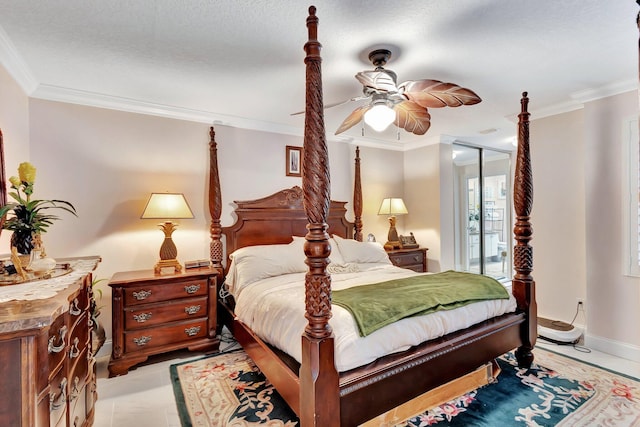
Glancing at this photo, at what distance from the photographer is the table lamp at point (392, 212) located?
437cm

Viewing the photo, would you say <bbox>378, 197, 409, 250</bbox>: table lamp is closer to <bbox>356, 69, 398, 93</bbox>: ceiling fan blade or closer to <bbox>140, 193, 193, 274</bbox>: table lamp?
<bbox>356, 69, 398, 93</bbox>: ceiling fan blade

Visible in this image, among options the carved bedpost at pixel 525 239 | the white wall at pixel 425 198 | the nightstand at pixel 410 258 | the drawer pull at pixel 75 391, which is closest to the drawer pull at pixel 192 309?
the drawer pull at pixel 75 391

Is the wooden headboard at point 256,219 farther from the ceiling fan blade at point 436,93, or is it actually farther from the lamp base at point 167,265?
the ceiling fan blade at point 436,93

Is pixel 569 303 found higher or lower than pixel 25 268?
lower

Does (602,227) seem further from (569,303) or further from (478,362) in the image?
(478,362)

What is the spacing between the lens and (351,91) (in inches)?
111

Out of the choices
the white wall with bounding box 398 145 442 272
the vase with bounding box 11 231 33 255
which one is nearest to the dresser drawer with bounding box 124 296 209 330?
the vase with bounding box 11 231 33 255

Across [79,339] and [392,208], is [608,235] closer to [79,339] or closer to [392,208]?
[392,208]

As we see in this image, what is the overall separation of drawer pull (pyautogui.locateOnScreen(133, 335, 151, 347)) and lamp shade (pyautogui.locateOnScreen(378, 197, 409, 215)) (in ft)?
10.3

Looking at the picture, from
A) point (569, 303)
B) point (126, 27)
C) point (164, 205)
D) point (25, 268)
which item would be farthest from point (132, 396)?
point (569, 303)

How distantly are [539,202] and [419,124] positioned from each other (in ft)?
6.30

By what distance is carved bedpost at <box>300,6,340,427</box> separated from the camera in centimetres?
150

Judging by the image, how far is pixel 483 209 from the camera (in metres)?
5.05

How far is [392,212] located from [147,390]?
132 inches
